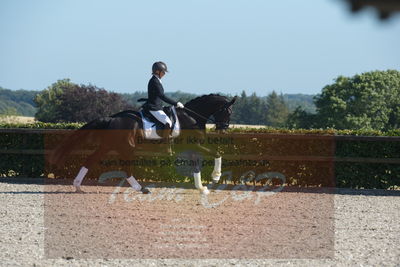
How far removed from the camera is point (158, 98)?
12.2m

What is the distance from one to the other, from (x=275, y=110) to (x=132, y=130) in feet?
444

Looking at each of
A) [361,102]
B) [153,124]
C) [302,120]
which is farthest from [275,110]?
[153,124]

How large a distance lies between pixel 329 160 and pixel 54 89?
101 metres

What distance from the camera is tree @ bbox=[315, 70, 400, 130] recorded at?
7275 cm

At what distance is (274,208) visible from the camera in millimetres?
11312

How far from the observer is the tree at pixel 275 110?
138m

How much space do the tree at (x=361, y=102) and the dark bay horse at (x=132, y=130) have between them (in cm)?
6009

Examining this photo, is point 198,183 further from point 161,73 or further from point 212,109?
point 161,73

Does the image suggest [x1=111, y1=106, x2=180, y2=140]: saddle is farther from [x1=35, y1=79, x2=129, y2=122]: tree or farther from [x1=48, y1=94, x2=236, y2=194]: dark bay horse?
[x1=35, y1=79, x2=129, y2=122]: tree

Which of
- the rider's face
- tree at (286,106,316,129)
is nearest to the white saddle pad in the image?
the rider's face

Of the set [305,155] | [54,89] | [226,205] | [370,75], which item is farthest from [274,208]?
[54,89]

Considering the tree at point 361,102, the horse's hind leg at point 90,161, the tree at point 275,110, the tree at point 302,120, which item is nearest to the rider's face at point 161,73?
the horse's hind leg at point 90,161

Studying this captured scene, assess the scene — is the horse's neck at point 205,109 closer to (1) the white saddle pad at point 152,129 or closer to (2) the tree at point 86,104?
(1) the white saddle pad at point 152,129

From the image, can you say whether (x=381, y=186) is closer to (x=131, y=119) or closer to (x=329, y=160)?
(x=329, y=160)
